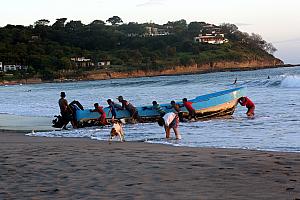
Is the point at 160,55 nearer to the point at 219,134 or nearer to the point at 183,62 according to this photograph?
the point at 183,62

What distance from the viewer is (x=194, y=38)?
176 metres

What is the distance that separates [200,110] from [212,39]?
156746 millimetres

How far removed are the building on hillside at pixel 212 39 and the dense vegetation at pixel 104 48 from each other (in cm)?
280

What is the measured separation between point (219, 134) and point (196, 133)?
2.76 feet

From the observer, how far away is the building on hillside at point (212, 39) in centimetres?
17288

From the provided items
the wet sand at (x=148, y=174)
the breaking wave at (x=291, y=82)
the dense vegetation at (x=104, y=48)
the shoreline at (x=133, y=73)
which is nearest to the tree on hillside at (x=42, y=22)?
the dense vegetation at (x=104, y=48)

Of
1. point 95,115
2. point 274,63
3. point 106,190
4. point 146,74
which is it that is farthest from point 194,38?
point 106,190

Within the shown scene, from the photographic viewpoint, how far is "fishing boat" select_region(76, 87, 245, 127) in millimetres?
19141

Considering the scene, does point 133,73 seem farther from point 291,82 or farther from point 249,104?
point 249,104

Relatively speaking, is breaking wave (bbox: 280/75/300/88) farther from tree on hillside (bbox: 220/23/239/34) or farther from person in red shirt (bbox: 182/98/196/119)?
tree on hillside (bbox: 220/23/239/34)

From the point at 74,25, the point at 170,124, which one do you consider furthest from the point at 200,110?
the point at 74,25

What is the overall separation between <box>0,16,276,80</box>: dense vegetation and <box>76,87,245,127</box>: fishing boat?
117m

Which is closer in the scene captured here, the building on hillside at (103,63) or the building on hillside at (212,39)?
the building on hillside at (103,63)

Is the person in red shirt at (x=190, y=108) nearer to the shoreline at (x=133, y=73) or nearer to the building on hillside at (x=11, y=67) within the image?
the shoreline at (x=133, y=73)
